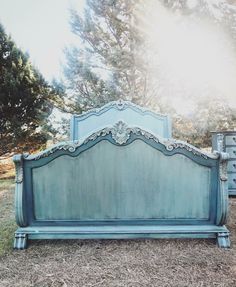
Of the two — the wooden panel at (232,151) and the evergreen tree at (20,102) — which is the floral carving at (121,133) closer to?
the wooden panel at (232,151)

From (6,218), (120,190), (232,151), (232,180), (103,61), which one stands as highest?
(103,61)

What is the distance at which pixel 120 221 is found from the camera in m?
2.31

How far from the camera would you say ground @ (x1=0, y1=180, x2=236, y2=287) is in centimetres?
180

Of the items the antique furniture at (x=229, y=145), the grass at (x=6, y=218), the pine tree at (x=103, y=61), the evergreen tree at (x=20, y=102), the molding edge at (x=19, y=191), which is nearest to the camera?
the molding edge at (x=19, y=191)

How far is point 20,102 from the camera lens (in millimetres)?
6230

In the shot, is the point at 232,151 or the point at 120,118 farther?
the point at 120,118

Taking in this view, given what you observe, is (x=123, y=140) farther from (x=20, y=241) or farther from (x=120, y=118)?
(x=120, y=118)

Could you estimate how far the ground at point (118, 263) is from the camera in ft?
5.90

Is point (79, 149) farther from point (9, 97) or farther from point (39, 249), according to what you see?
point (9, 97)

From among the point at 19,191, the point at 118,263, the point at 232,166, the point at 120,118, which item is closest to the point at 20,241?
the point at 19,191

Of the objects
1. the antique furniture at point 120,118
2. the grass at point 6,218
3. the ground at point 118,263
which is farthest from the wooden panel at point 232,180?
the grass at point 6,218

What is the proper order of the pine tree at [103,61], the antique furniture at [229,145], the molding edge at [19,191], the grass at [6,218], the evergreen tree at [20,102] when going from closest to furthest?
the molding edge at [19,191]
the grass at [6,218]
the antique furniture at [229,145]
the evergreen tree at [20,102]
the pine tree at [103,61]

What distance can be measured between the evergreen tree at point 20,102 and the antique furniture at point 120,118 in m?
2.03

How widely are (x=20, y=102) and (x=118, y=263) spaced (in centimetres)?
497
